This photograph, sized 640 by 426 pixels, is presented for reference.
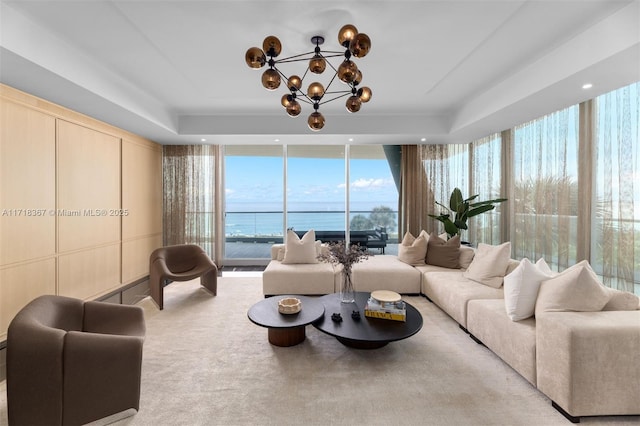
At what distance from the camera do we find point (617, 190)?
3010mm

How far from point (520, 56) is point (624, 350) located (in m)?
2.64

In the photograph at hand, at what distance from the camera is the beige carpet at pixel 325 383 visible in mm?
1790

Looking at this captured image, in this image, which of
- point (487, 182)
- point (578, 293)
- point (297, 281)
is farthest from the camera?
point (487, 182)

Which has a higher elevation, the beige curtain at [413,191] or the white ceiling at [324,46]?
the white ceiling at [324,46]

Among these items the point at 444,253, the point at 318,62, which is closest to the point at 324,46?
the point at 318,62

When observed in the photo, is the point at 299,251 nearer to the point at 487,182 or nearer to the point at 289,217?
the point at 289,217

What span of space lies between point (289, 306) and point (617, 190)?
3.64 meters

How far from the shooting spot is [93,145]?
381 cm

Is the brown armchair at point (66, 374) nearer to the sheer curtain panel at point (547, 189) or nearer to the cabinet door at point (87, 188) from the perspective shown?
the cabinet door at point (87, 188)

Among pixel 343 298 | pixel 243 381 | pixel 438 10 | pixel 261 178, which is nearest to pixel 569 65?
pixel 438 10

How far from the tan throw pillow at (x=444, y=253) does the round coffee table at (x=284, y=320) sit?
7.10 ft

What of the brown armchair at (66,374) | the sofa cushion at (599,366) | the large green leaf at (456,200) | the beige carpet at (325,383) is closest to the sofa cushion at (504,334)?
the beige carpet at (325,383)

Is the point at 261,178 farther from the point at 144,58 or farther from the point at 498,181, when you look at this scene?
the point at 498,181

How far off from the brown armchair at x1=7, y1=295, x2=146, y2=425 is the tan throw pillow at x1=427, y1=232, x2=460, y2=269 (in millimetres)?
3743
